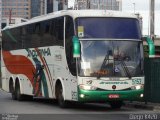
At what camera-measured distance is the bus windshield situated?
19188mm

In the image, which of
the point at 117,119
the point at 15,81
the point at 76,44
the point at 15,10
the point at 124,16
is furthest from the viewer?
the point at 15,10

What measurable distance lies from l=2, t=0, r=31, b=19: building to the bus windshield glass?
86.5 meters

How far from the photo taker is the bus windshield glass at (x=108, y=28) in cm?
1958

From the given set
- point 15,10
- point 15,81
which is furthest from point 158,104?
point 15,10

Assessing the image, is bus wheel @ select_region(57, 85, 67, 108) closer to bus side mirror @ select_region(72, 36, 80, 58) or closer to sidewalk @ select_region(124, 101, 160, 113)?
bus side mirror @ select_region(72, 36, 80, 58)

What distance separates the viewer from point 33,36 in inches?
970

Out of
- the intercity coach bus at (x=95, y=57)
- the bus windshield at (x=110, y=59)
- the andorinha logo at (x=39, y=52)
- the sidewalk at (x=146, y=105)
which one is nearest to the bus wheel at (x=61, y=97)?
the intercity coach bus at (x=95, y=57)

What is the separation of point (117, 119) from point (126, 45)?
13.3 feet

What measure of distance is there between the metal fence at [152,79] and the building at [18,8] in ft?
279

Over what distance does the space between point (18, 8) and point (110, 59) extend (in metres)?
105

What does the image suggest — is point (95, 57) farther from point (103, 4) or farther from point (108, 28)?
point (103, 4)

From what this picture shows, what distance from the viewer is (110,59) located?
19344 mm

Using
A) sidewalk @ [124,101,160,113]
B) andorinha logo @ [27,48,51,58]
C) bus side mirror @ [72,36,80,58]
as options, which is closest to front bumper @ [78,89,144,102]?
bus side mirror @ [72,36,80,58]

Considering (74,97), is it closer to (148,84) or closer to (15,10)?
(148,84)
